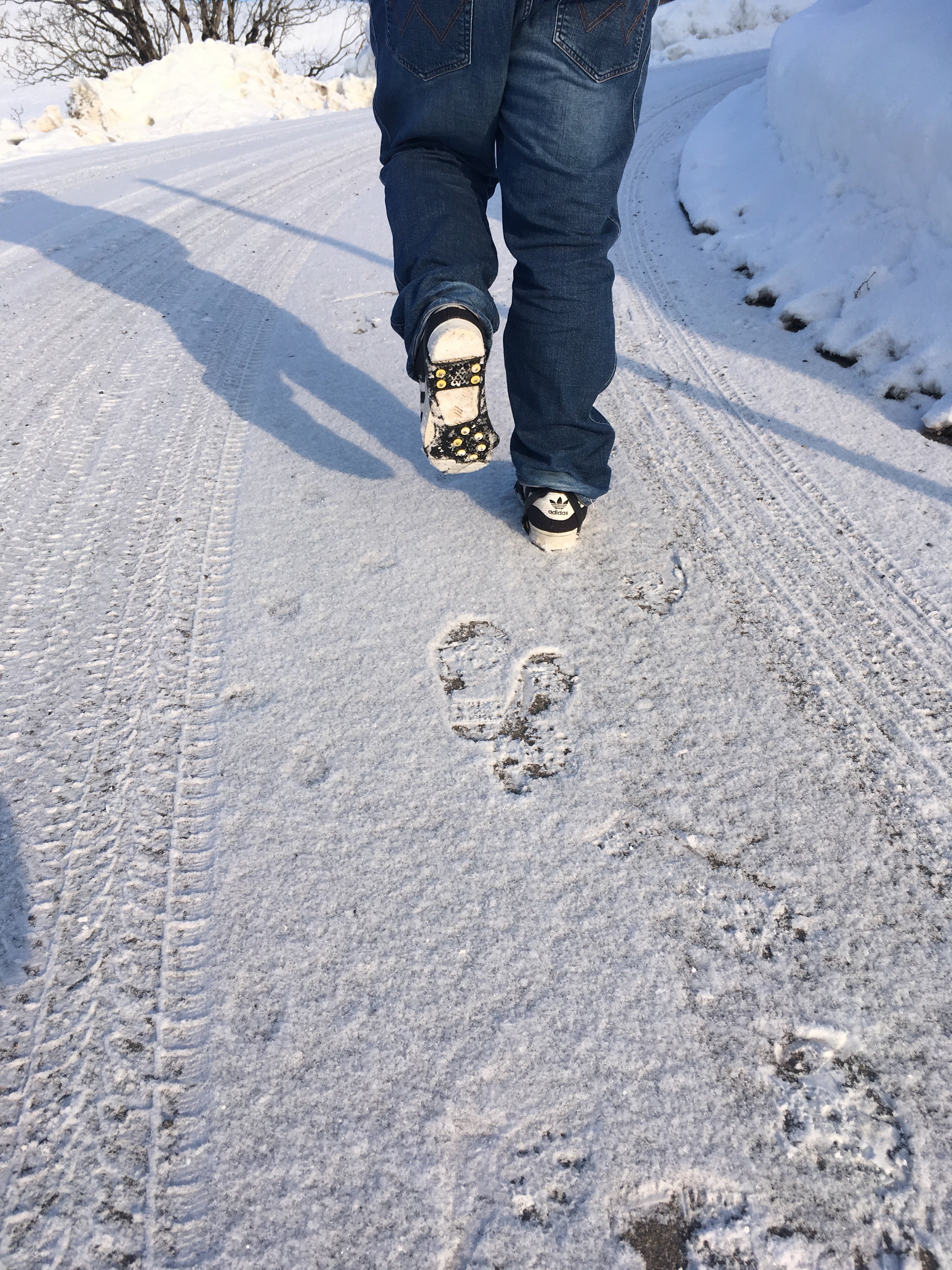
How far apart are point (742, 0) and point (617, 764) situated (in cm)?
1857

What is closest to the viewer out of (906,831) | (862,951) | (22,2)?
(862,951)

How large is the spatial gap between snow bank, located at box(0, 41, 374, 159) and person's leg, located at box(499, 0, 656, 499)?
7.64 meters

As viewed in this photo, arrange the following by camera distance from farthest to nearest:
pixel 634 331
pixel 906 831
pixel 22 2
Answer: pixel 22 2 < pixel 634 331 < pixel 906 831

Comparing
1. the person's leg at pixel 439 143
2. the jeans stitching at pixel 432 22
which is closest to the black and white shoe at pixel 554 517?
the person's leg at pixel 439 143

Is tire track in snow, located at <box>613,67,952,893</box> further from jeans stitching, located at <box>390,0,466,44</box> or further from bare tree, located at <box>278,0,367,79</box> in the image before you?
bare tree, located at <box>278,0,367,79</box>

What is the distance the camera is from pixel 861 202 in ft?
9.68

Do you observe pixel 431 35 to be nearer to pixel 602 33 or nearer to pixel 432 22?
pixel 432 22

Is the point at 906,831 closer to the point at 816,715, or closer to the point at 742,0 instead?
the point at 816,715

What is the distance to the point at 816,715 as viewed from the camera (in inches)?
53.7

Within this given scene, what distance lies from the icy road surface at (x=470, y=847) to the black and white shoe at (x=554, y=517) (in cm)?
6

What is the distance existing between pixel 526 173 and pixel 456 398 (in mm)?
444

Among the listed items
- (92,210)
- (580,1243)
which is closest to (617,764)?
(580,1243)

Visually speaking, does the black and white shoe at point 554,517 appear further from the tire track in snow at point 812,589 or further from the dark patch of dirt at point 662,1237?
the dark patch of dirt at point 662,1237

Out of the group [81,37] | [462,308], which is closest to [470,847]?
[462,308]
